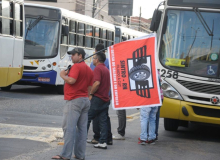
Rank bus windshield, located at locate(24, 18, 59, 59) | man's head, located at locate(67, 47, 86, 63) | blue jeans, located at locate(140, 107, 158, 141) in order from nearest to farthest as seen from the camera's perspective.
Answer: man's head, located at locate(67, 47, 86, 63) → blue jeans, located at locate(140, 107, 158, 141) → bus windshield, located at locate(24, 18, 59, 59)

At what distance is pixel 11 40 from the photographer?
50.9 feet

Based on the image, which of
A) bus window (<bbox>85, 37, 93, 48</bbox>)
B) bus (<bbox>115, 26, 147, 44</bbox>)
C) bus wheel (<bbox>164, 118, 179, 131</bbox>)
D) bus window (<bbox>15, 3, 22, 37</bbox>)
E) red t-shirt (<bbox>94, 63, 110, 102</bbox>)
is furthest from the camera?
bus (<bbox>115, 26, 147, 44</bbox>)

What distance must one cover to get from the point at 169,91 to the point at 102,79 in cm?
218

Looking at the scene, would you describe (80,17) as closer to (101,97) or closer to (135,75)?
(101,97)

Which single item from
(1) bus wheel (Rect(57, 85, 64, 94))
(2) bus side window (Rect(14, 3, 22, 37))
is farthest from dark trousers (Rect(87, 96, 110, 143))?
(1) bus wheel (Rect(57, 85, 64, 94))

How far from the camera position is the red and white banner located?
8312 millimetres

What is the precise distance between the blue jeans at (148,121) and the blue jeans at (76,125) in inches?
84.9

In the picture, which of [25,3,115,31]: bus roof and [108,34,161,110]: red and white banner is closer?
[108,34,161,110]: red and white banner

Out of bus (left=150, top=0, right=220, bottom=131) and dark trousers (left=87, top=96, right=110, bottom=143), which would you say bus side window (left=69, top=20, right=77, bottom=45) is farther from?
dark trousers (left=87, top=96, right=110, bottom=143)

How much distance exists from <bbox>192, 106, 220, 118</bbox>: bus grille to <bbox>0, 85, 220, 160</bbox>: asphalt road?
56 centimetres

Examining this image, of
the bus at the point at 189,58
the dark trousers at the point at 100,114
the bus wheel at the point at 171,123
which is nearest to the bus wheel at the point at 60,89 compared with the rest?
the bus wheel at the point at 171,123

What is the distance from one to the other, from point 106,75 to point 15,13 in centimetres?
802

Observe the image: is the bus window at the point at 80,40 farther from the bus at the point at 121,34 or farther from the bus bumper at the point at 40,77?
the bus at the point at 121,34

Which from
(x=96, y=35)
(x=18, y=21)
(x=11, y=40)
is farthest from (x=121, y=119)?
(x=96, y=35)
